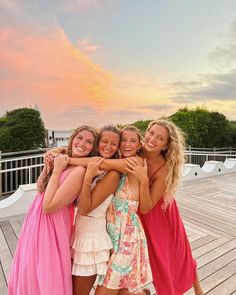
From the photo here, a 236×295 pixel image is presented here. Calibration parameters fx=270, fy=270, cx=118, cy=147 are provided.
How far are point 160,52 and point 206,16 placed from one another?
2.52m

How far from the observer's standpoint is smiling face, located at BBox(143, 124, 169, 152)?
1.73 meters

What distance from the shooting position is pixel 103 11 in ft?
27.4

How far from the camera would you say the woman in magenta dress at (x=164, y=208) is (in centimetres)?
168

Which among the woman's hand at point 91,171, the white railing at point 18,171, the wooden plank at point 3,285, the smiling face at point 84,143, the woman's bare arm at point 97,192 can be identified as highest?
the smiling face at point 84,143

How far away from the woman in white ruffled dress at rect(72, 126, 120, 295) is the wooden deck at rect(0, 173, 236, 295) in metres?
1.17

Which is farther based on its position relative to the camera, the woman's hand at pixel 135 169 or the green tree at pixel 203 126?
the green tree at pixel 203 126

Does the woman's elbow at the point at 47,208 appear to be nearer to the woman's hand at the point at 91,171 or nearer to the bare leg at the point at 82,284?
the woman's hand at the point at 91,171

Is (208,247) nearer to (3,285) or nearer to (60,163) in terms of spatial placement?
(3,285)

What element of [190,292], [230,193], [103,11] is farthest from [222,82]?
[190,292]

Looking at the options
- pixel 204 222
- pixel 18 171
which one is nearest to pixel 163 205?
pixel 204 222

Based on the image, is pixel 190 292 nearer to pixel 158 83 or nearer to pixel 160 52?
pixel 160 52

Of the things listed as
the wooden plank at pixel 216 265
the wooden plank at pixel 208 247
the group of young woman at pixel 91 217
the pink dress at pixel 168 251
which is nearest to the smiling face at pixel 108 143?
the group of young woman at pixel 91 217

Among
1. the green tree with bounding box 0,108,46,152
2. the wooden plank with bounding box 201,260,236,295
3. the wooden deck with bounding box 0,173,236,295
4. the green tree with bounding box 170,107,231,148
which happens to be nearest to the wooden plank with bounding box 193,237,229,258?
the wooden deck with bounding box 0,173,236,295

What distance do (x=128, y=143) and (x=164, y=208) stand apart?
58cm
